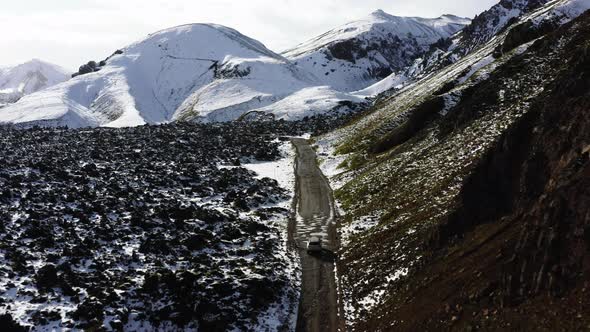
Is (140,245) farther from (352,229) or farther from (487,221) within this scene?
(487,221)

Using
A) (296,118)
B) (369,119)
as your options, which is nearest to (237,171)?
(369,119)

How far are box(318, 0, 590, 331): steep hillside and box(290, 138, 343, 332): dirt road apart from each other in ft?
4.05

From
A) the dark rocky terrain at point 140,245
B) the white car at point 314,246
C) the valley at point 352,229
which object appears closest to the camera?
the valley at point 352,229

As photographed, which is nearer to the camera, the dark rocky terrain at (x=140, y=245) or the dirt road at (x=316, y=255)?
the dark rocky terrain at (x=140, y=245)

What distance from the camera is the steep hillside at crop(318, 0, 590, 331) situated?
19.8 m

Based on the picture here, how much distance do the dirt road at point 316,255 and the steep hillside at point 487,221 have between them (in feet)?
4.05

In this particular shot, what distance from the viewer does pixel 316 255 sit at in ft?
126

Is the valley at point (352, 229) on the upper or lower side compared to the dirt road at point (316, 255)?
upper

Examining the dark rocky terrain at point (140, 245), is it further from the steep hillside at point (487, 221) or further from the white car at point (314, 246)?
the steep hillside at point (487, 221)

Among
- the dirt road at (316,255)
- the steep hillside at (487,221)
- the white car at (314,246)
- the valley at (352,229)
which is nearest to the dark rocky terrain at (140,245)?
the valley at (352,229)

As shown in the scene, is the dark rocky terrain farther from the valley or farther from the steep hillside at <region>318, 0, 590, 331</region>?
the steep hillside at <region>318, 0, 590, 331</region>

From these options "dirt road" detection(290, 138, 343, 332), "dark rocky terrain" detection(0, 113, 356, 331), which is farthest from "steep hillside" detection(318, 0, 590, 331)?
"dark rocky terrain" detection(0, 113, 356, 331)

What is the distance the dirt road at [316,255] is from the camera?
96.9ft

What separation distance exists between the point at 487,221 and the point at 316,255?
14.9 metres
